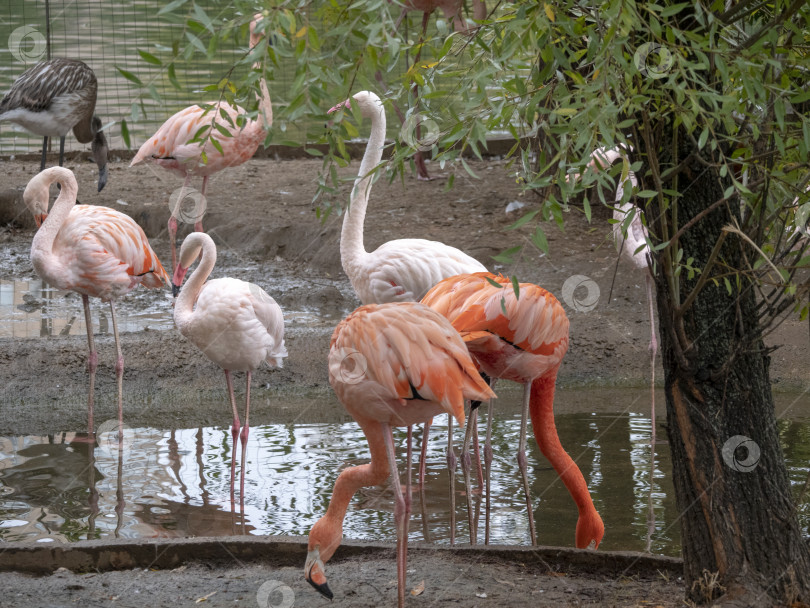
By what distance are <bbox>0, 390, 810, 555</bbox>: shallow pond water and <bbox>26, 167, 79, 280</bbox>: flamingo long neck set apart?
967 mm

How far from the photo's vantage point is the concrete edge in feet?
11.3

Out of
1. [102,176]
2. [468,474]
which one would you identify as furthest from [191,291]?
[102,176]

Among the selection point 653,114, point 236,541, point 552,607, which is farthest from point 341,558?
point 653,114

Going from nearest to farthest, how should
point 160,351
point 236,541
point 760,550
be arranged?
1. point 760,550
2. point 236,541
3. point 160,351

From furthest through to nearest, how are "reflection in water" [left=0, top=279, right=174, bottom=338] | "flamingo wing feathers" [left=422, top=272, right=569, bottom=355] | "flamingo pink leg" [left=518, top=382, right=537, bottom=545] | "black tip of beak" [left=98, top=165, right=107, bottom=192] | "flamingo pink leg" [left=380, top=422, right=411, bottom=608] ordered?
"black tip of beak" [left=98, top=165, right=107, bottom=192], "reflection in water" [left=0, top=279, right=174, bottom=338], "flamingo pink leg" [left=518, top=382, right=537, bottom=545], "flamingo wing feathers" [left=422, top=272, right=569, bottom=355], "flamingo pink leg" [left=380, top=422, right=411, bottom=608]

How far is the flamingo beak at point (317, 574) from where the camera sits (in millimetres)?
2990

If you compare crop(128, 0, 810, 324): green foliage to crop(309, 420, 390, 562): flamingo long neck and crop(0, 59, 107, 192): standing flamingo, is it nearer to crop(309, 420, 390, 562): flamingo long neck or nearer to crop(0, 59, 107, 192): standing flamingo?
crop(309, 420, 390, 562): flamingo long neck

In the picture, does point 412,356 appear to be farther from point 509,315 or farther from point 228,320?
point 228,320

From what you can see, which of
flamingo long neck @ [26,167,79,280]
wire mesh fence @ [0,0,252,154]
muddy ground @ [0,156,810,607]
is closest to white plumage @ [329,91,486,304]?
muddy ground @ [0,156,810,607]

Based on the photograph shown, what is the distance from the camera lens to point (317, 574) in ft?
9.86

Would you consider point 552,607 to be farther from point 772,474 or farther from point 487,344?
point 487,344

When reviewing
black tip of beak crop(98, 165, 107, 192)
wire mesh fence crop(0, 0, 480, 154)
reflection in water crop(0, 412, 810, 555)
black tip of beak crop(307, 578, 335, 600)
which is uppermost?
wire mesh fence crop(0, 0, 480, 154)

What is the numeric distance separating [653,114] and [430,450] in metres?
3.07

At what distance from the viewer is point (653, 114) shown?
97.9 inches
